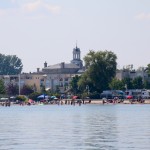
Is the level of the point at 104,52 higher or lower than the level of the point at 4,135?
higher

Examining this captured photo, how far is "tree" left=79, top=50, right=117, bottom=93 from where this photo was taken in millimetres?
170750

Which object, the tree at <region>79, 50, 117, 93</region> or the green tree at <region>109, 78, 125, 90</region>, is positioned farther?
the green tree at <region>109, 78, 125, 90</region>

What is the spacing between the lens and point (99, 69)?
170750mm

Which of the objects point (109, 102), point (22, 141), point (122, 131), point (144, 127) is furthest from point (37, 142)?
point (109, 102)

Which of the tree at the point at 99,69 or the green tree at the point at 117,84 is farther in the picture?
the green tree at the point at 117,84

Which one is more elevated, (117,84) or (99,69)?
(99,69)

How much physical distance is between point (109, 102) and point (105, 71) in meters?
6.35

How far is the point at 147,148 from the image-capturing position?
4706 centimetres

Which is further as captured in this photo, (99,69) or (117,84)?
(117,84)

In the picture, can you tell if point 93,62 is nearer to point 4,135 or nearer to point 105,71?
point 105,71

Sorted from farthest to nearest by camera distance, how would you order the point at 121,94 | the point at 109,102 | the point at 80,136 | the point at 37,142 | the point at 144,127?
the point at 121,94
the point at 109,102
the point at 144,127
the point at 80,136
the point at 37,142

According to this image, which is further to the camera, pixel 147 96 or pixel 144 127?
pixel 147 96

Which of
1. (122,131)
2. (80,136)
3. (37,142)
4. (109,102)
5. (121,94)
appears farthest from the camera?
(121,94)

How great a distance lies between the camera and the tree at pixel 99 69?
6722 inches
